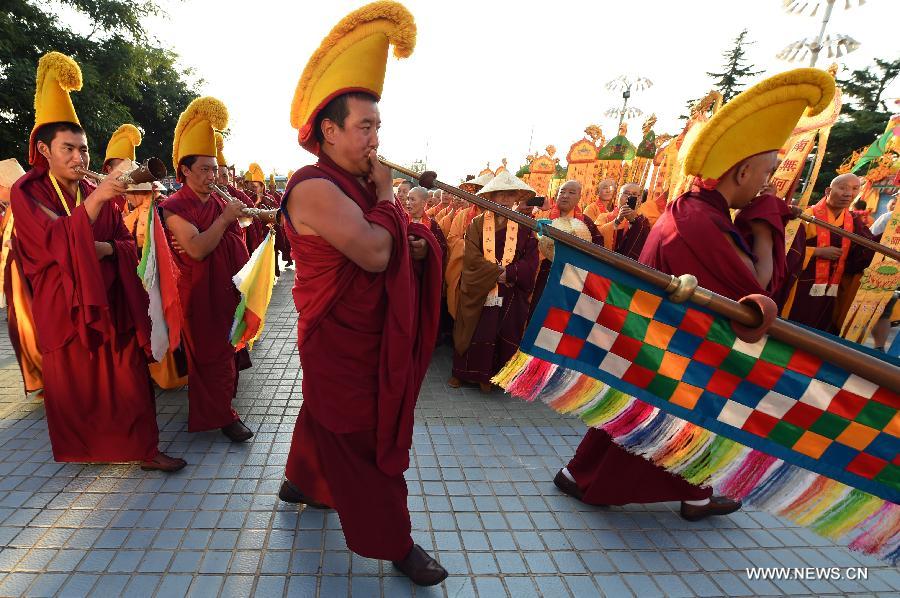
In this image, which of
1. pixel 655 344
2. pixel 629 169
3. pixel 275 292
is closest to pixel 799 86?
pixel 655 344

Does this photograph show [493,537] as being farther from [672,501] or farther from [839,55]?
[839,55]

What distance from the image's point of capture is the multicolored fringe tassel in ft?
5.32

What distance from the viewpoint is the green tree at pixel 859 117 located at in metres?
18.8

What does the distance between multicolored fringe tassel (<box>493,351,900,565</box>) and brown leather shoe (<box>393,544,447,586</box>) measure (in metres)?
1.03

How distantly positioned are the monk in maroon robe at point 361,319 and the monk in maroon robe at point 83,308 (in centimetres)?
135

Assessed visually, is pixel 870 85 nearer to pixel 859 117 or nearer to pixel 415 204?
pixel 859 117

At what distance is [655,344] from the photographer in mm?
1762

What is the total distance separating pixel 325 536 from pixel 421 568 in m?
0.64

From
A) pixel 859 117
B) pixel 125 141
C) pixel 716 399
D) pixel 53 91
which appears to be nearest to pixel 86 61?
pixel 125 141

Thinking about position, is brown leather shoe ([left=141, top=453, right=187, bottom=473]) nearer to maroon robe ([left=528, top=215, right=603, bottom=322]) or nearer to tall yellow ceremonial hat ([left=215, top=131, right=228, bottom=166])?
tall yellow ceremonial hat ([left=215, top=131, right=228, bottom=166])

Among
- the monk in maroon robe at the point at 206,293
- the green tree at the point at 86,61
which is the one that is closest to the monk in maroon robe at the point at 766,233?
the monk in maroon robe at the point at 206,293

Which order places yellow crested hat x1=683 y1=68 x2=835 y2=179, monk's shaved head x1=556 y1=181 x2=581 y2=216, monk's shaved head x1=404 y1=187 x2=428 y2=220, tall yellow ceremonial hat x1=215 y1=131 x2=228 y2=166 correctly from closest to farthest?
yellow crested hat x1=683 y1=68 x2=835 y2=179
tall yellow ceremonial hat x1=215 y1=131 x2=228 y2=166
monk's shaved head x1=556 y1=181 x2=581 y2=216
monk's shaved head x1=404 y1=187 x2=428 y2=220

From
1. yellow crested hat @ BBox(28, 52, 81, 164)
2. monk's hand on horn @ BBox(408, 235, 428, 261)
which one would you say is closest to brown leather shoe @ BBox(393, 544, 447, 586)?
monk's hand on horn @ BBox(408, 235, 428, 261)

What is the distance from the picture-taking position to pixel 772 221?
217 cm
